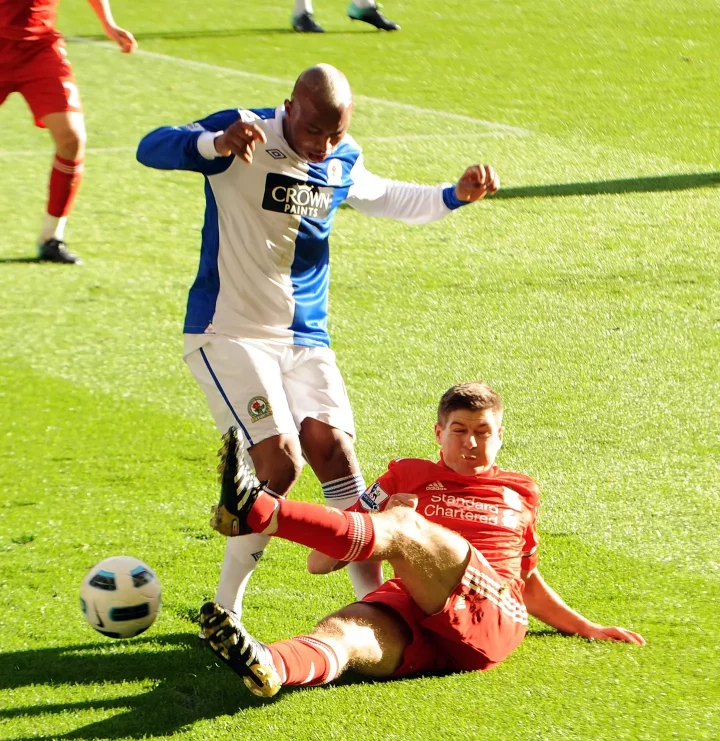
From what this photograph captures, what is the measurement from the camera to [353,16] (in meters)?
17.2

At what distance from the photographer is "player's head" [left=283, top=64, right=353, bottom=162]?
470 cm

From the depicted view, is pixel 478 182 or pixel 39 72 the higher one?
pixel 478 182

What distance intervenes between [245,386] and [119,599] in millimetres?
908

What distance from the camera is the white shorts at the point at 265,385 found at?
4.83m

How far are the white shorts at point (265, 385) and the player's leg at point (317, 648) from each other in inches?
30.1

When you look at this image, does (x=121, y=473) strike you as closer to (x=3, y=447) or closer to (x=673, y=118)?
(x=3, y=447)

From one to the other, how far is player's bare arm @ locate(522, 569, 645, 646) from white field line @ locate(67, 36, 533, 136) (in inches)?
340

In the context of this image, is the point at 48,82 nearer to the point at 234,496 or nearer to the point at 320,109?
the point at 320,109

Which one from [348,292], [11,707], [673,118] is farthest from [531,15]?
[11,707]

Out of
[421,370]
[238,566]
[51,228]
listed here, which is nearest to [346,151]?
[238,566]

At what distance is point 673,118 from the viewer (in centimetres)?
1334

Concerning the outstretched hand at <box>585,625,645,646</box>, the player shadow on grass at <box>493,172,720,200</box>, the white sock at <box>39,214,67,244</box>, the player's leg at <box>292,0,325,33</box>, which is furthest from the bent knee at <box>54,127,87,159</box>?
the player's leg at <box>292,0,325,33</box>

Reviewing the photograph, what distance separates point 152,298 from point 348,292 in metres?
1.36

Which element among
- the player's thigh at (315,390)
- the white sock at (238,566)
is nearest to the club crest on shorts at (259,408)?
the player's thigh at (315,390)
